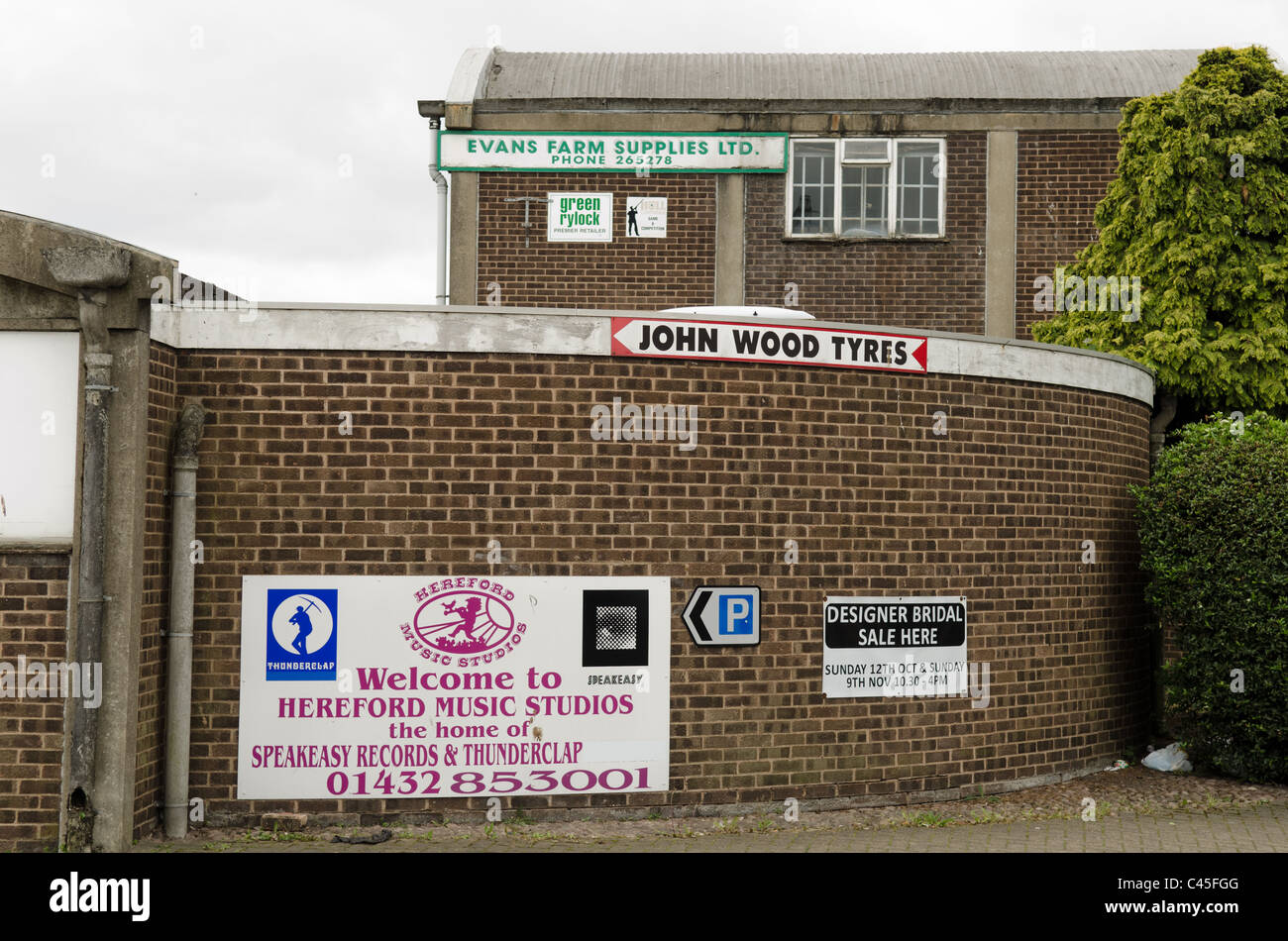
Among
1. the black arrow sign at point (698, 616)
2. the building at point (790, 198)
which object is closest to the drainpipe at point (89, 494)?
the black arrow sign at point (698, 616)

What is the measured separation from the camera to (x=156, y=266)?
25.8 ft

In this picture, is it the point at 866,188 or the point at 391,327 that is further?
the point at 866,188

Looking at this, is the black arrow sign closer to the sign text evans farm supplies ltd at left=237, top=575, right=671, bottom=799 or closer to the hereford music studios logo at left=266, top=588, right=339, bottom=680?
the sign text evans farm supplies ltd at left=237, top=575, right=671, bottom=799

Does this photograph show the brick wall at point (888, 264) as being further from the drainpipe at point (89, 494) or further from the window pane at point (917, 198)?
the drainpipe at point (89, 494)

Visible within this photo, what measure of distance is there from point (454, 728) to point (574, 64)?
51.4ft

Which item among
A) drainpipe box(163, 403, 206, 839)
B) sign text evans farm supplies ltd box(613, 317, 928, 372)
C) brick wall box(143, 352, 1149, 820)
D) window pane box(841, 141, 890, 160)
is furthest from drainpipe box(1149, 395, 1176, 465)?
drainpipe box(163, 403, 206, 839)

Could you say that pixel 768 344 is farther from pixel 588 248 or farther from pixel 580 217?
pixel 580 217

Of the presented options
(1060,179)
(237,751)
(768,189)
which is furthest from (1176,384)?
(237,751)

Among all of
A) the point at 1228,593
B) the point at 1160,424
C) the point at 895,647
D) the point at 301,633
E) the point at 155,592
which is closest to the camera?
the point at 155,592

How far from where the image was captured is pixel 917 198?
19.7m

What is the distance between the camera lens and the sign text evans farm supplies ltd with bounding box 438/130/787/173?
1952 cm

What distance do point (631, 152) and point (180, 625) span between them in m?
13.1

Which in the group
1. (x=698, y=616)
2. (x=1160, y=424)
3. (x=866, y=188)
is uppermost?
(x=866, y=188)

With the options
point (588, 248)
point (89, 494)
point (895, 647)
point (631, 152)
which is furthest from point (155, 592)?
point (631, 152)
